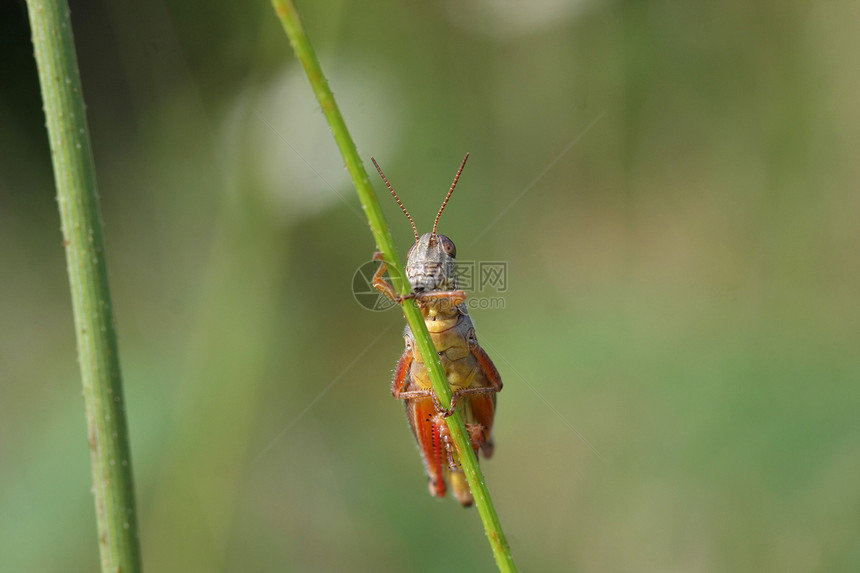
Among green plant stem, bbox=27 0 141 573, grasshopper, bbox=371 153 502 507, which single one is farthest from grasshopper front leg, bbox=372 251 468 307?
green plant stem, bbox=27 0 141 573

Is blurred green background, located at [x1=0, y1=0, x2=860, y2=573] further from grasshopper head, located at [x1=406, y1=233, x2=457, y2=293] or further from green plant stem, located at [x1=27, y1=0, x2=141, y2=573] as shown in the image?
green plant stem, located at [x1=27, y1=0, x2=141, y2=573]

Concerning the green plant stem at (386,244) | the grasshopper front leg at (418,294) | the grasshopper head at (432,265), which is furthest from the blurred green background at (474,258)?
the green plant stem at (386,244)

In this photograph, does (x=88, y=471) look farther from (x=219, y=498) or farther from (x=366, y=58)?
(x=366, y=58)

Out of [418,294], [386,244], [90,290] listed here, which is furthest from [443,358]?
[90,290]

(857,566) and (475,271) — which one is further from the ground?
(475,271)

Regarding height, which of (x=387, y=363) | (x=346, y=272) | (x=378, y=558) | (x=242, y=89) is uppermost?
(x=242, y=89)

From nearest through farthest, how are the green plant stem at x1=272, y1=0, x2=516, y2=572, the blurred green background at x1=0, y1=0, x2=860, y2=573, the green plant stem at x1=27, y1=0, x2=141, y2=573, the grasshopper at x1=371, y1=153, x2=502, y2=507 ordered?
the green plant stem at x1=272, y1=0, x2=516, y2=572 < the green plant stem at x1=27, y1=0, x2=141, y2=573 < the grasshopper at x1=371, y1=153, x2=502, y2=507 < the blurred green background at x1=0, y1=0, x2=860, y2=573

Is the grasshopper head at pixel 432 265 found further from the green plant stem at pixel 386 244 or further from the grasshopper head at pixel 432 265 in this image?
Result: the green plant stem at pixel 386 244

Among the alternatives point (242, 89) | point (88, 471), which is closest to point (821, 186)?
point (242, 89)

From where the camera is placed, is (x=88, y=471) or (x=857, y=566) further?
(x=88, y=471)
